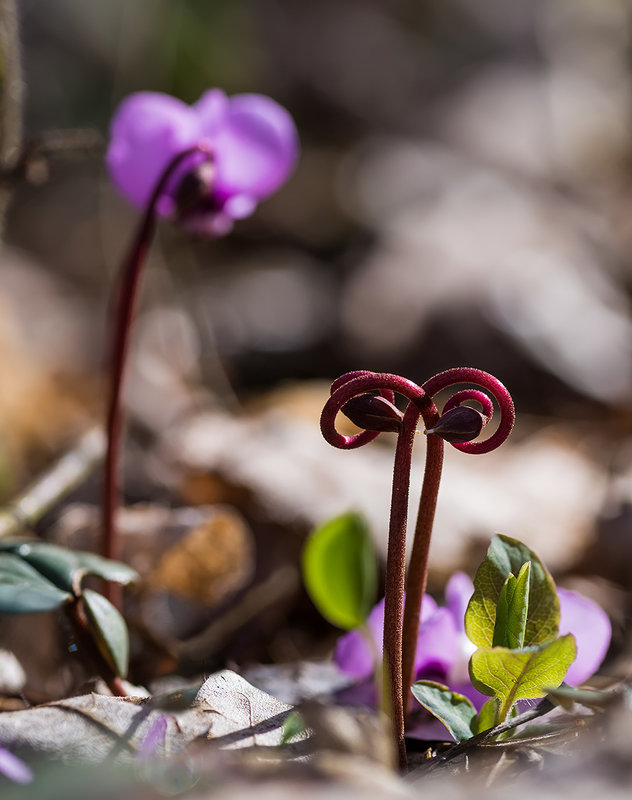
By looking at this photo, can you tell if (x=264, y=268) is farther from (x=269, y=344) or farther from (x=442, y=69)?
(x=442, y=69)

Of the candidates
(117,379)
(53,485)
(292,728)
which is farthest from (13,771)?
(53,485)

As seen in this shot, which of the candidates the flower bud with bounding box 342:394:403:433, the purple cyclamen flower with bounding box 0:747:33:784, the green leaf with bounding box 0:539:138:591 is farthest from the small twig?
the flower bud with bounding box 342:394:403:433

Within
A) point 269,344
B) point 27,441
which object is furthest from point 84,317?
point 27,441

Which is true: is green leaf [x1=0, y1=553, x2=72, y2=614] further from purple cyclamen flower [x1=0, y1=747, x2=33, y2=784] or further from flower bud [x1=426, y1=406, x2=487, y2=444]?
flower bud [x1=426, y1=406, x2=487, y2=444]

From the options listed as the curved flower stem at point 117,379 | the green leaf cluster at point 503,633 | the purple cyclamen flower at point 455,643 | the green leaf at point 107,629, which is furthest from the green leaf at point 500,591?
the curved flower stem at point 117,379

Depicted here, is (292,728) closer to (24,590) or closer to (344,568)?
(344,568)

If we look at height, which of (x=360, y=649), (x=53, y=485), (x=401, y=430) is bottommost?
(x=53, y=485)

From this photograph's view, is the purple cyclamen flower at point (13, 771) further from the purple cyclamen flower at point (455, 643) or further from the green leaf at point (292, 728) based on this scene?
the purple cyclamen flower at point (455, 643)
